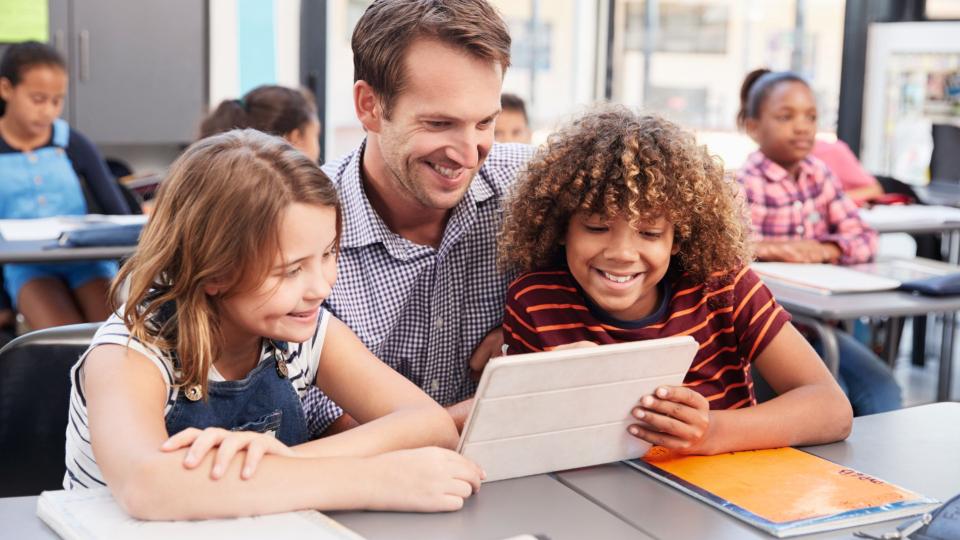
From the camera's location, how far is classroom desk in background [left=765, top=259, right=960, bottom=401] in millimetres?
2512

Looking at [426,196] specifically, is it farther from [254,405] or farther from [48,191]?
[48,191]

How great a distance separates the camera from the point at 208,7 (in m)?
5.12

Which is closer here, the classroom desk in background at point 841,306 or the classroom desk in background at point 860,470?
the classroom desk in background at point 860,470

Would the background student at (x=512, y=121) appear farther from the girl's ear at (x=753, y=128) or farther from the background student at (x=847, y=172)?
the background student at (x=847, y=172)

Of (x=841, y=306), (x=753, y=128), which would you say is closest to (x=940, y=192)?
(x=753, y=128)

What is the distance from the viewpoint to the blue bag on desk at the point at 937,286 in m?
2.67

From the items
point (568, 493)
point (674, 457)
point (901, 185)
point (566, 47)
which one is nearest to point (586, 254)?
point (674, 457)

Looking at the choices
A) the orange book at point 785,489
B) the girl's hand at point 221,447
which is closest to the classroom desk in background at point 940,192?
the orange book at point 785,489

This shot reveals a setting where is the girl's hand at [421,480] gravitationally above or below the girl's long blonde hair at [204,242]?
below

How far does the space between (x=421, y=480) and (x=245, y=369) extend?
36 cm

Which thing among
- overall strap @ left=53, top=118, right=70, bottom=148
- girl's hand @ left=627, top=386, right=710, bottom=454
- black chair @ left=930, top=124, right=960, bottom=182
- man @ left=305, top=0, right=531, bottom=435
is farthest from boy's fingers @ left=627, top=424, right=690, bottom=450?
black chair @ left=930, top=124, right=960, bottom=182

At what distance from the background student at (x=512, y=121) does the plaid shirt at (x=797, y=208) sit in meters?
1.14

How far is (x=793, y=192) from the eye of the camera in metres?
3.26

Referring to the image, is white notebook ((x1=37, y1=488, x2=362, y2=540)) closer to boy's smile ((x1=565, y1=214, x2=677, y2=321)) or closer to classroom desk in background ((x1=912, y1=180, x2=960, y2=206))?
boy's smile ((x1=565, y1=214, x2=677, y2=321))
